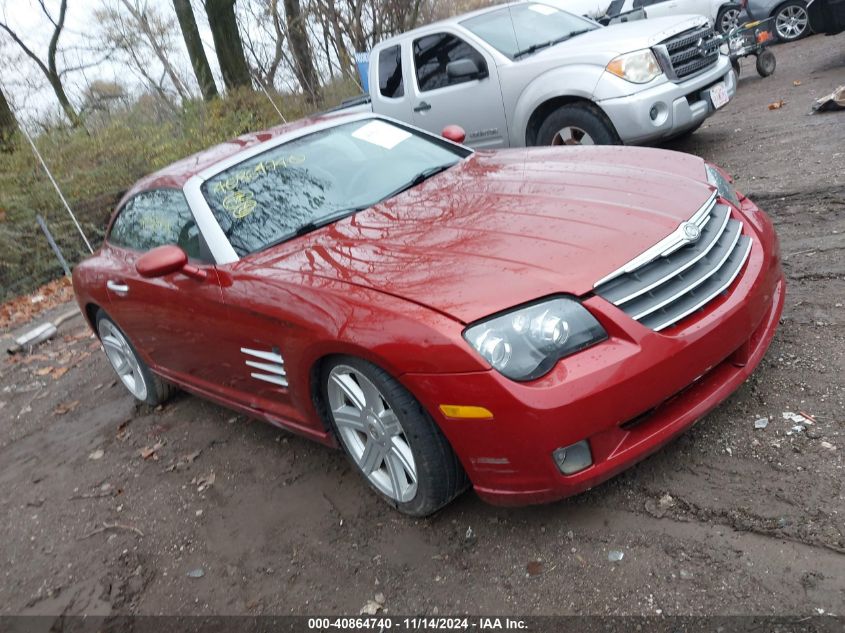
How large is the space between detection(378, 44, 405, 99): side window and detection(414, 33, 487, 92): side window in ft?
0.91

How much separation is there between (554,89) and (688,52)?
1.20 m

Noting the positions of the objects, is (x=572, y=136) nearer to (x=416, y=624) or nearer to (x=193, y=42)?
(x=416, y=624)

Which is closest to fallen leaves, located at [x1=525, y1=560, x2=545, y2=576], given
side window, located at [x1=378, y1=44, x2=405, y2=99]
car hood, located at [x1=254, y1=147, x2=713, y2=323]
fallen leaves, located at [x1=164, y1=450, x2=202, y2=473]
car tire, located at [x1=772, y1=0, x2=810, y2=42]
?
car hood, located at [x1=254, y1=147, x2=713, y2=323]

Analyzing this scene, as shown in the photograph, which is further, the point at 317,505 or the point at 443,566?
the point at 317,505

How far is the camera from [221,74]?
614 inches

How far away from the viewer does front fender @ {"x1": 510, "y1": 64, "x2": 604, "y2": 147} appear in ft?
20.3

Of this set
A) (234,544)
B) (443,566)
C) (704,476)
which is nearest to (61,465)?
(234,544)

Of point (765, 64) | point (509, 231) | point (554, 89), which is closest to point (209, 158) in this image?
point (509, 231)

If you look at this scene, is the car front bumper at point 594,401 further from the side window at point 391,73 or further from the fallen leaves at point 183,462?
the side window at point 391,73

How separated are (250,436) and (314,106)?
44.7 ft

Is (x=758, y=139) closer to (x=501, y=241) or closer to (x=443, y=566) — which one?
(x=501, y=241)

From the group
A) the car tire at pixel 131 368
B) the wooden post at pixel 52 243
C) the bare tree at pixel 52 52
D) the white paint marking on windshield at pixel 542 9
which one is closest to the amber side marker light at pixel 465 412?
the car tire at pixel 131 368

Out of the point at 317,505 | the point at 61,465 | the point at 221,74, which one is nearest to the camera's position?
the point at 317,505

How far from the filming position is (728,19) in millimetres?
12844
